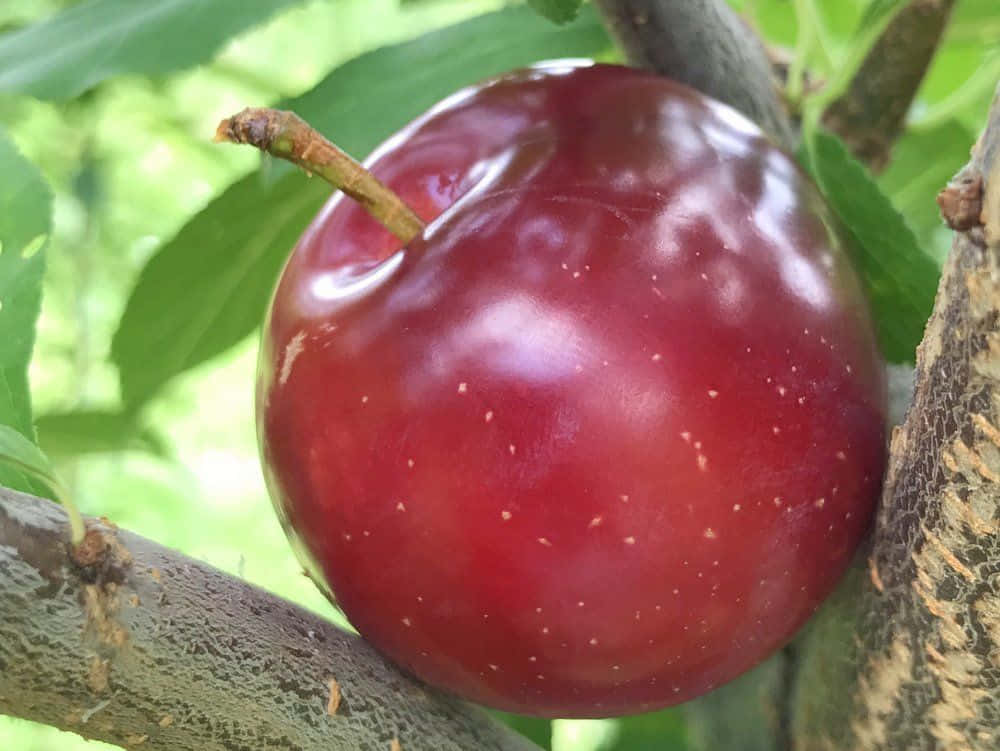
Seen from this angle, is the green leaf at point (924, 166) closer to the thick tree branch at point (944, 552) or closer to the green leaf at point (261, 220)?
the green leaf at point (261, 220)

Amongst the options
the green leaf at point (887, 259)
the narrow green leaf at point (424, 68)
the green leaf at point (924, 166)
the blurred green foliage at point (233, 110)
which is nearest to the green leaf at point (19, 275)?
the blurred green foliage at point (233, 110)

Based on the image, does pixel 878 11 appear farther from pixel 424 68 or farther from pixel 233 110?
pixel 233 110

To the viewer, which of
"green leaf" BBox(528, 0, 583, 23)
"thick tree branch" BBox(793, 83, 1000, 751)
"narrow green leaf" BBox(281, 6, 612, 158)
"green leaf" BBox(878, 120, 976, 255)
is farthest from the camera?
"green leaf" BBox(878, 120, 976, 255)

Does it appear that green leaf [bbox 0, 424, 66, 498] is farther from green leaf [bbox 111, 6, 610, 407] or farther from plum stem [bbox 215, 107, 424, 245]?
green leaf [bbox 111, 6, 610, 407]

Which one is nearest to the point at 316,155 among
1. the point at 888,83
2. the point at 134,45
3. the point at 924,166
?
the point at 134,45

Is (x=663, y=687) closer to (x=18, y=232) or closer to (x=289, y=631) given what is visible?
(x=289, y=631)

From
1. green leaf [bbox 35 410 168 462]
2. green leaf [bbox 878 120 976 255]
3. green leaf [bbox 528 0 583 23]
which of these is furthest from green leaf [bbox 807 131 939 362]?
green leaf [bbox 35 410 168 462]

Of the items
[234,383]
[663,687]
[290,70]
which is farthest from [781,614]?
[234,383]
